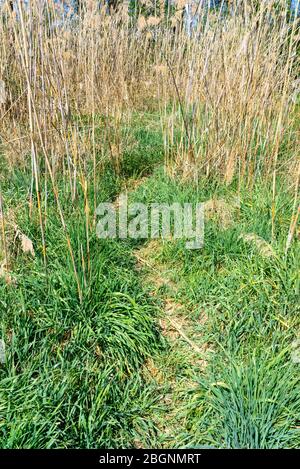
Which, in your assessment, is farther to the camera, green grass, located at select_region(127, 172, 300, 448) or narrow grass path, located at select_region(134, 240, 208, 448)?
narrow grass path, located at select_region(134, 240, 208, 448)

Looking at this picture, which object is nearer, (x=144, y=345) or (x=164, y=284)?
(x=144, y=345)

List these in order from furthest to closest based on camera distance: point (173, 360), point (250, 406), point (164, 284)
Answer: point (164, 284)
point (173, 360)
point (250, 406)

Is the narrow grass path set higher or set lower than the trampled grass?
lower

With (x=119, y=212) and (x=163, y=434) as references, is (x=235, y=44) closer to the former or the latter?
(x=119, y=212)

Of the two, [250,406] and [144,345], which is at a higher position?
[250,406]

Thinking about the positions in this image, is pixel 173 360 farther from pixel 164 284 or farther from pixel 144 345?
pixel 164 284

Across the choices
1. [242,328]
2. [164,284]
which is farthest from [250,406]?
[164,284]

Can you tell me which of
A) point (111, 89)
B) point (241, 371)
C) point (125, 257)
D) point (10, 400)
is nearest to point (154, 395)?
point (241, 371)

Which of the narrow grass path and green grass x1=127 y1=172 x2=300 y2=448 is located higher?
green grass x1=127 y1=172 x2=300 y2=448

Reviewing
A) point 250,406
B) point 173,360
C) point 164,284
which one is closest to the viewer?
point 250,406

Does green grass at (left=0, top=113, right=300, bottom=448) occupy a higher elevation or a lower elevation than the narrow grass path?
higher

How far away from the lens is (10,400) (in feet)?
3.23

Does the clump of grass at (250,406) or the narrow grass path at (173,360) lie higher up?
the clump of grass at (250,406)

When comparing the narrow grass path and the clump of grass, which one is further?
the narrow grass path
